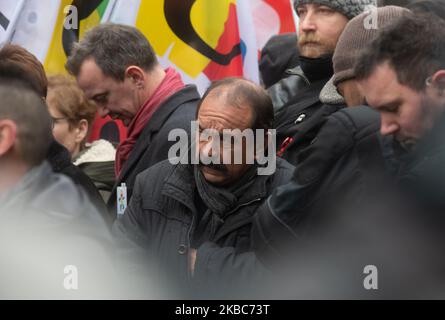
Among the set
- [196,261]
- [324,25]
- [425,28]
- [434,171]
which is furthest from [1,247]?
[324,25]

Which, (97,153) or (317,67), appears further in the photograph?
(97,153)

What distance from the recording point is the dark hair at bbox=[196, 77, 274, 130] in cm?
284

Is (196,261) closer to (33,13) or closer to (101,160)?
(101,160)

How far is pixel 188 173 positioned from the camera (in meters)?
2.84

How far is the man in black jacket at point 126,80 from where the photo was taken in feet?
11.9

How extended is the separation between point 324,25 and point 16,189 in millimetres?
1698

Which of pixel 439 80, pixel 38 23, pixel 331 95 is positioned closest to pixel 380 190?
pixel 439 80

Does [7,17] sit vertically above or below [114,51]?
above

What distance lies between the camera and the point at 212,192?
108 inches

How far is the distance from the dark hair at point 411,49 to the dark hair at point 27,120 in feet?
2.77

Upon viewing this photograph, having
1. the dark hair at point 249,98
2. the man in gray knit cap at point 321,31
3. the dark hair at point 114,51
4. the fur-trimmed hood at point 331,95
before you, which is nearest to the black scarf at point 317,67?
the man in gray knit cap at point 321,31

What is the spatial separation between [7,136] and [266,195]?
36.4 inches

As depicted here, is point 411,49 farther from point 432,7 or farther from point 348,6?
point 348,6

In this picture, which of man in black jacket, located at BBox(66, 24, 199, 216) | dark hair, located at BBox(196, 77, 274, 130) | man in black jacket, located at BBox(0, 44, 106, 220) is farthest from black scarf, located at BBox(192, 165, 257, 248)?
A: man in black jacket, located at BBox(66, 24, 199, 216)
